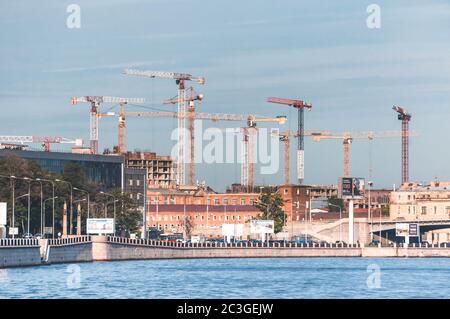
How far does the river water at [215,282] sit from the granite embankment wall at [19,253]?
5.01 feet

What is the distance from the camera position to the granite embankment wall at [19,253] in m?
136

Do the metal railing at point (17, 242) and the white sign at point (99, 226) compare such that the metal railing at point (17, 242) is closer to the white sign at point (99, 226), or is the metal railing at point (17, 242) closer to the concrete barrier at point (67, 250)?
the concrete barrier at point (67, 250)

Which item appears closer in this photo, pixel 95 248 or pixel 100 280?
pixel 100 280

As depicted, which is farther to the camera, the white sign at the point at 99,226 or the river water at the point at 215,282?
the white sign at the point at 99,226

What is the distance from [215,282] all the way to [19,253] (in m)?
25.6

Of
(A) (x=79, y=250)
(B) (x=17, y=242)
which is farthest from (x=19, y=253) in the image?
(A) (x=79, y=250)

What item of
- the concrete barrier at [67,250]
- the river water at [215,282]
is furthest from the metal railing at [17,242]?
the river water at [215,282]

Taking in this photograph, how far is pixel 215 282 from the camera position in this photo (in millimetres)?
122750

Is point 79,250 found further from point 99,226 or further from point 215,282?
point 215,282

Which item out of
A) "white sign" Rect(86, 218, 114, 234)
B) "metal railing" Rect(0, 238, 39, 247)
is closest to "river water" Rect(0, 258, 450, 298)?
"metal railing" Rect(0, 238, 39, 247)
